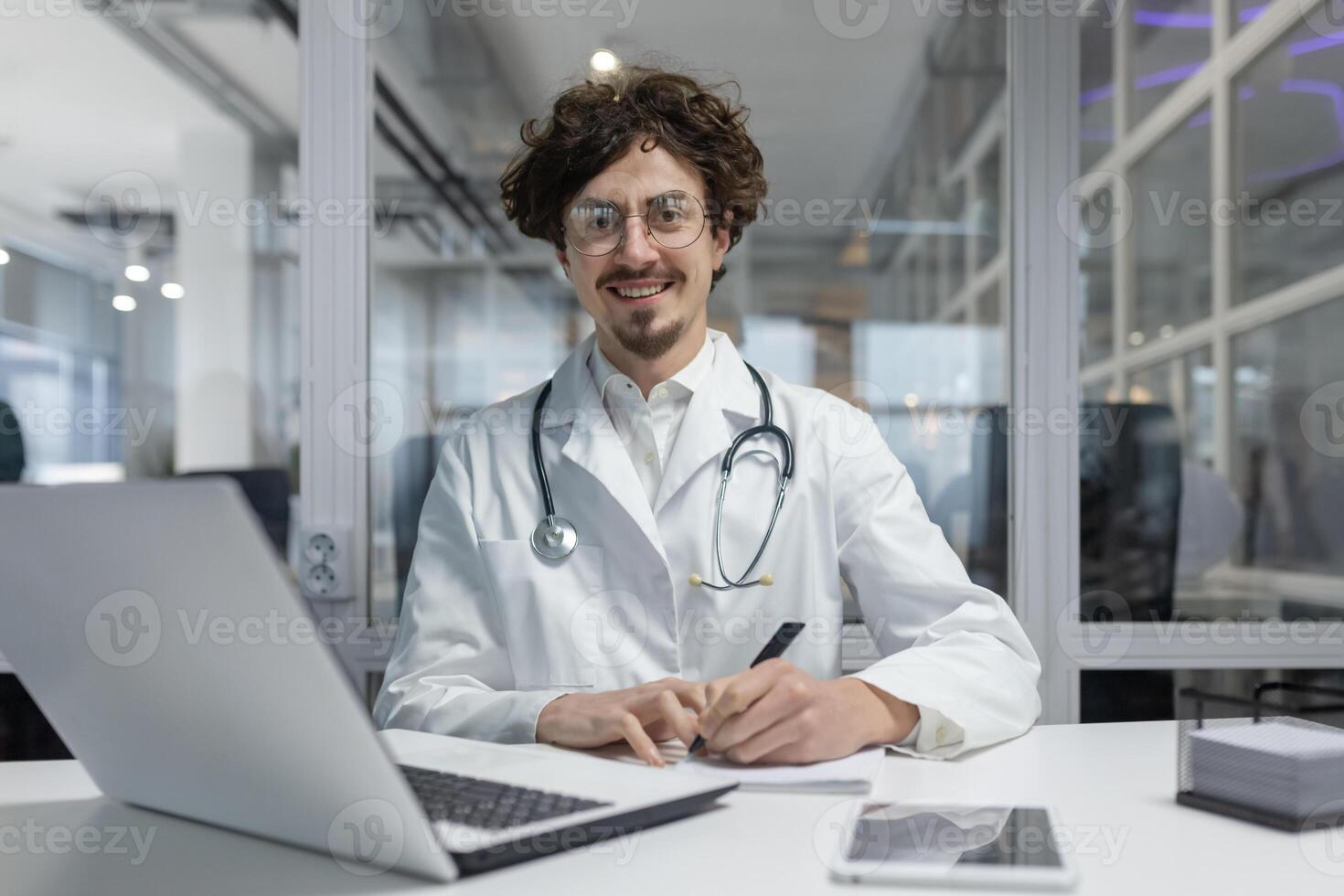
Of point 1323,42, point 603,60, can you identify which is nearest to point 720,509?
point 603,60

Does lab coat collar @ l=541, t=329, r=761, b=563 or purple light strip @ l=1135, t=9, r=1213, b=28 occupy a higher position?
purple light strip @ l=1135, t=9, r=1213, b=28

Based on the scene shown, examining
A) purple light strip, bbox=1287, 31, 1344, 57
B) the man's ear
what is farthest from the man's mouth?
purple light strip, bbox=1287, 31, 1344, 57

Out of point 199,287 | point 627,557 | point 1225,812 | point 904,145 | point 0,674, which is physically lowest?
point 0,674

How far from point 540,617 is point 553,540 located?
0.10 meters

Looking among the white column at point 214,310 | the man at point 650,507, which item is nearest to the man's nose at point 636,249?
the man at point 650,507

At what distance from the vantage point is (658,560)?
1474 mm

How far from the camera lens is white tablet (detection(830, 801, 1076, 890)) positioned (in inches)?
26.0

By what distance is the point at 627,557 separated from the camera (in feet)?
4.89

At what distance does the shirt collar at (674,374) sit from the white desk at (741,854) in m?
0.81

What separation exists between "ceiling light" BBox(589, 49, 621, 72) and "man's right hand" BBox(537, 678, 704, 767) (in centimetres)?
138

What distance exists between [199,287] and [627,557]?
119 centimetres

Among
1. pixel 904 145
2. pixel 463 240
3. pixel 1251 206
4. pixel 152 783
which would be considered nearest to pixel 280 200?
pixel 463 240

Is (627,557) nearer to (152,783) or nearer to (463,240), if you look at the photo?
(152,783)

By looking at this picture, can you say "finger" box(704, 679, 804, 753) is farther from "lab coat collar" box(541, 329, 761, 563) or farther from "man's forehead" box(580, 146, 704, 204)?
"man's forehead" box(580, 146, 704, 204)
